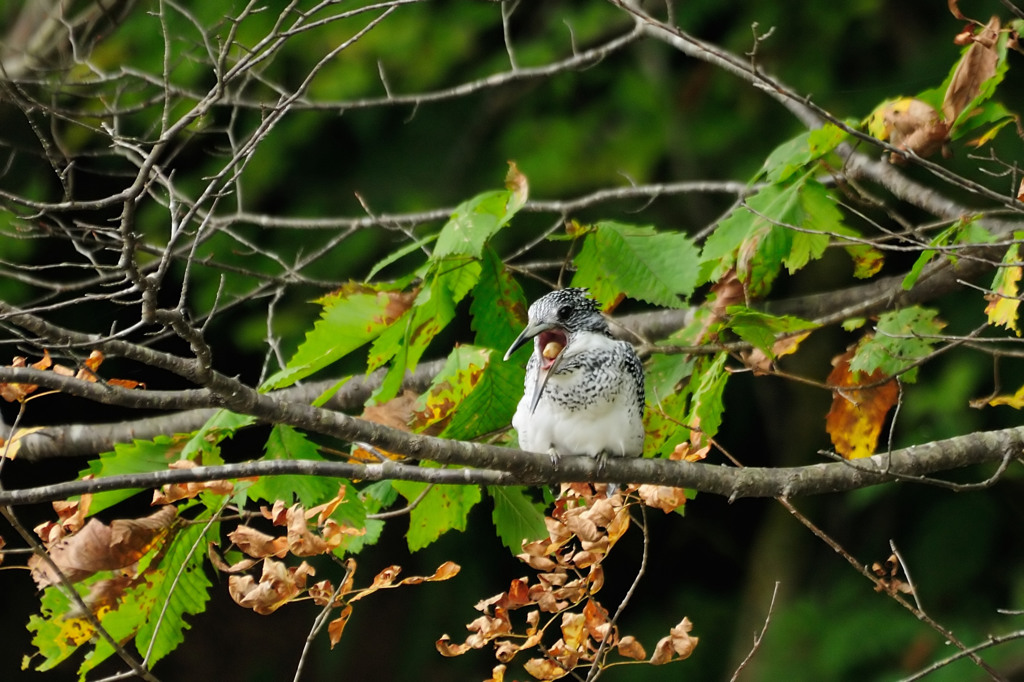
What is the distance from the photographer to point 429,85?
4.34 meters

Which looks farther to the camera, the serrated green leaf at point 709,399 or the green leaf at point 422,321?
the serrated green leaf at point 709,399

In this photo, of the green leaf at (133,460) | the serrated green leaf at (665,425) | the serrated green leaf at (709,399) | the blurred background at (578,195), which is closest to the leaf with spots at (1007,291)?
the serrated green leaf at (709,399)

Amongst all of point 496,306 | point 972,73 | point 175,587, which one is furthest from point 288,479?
point 972,73

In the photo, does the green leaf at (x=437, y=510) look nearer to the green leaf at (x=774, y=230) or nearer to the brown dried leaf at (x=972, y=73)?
the green leaf at (x=774, y=230)

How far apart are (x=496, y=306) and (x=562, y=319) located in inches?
10.1

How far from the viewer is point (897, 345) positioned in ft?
7.52

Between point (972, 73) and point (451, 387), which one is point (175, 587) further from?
point (972, 73)

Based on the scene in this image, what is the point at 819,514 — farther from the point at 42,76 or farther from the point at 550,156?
the point at 42,76

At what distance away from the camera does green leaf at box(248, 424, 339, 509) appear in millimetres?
2129

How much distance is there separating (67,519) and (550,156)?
279cm

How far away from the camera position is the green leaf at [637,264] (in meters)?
2.16

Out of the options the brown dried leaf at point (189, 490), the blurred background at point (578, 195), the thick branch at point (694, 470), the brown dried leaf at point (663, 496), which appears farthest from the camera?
the blurred background at point (578, 195)

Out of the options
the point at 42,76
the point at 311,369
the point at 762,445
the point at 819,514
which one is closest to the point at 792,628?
the point at 819,514

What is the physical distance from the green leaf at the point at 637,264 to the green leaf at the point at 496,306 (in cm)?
15
